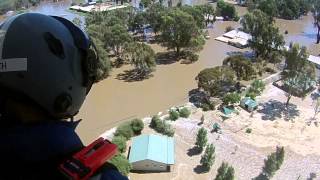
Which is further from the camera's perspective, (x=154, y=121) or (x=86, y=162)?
(x=154, y=121)

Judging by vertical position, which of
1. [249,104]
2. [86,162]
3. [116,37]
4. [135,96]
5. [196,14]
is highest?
[86,162]

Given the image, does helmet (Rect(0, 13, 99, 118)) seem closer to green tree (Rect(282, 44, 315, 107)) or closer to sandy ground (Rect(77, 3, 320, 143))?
sandy ground (Rect(77, 3, 320, 143))

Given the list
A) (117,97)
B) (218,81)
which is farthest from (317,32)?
(117,97)

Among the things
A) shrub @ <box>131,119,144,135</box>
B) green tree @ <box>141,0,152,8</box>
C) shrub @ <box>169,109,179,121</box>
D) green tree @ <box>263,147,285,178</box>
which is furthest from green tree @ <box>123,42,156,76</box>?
green tree @ <box>141,0,152,8</box>

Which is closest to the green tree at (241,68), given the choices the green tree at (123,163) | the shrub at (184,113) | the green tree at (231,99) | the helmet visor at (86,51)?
the green tree at (231,99)

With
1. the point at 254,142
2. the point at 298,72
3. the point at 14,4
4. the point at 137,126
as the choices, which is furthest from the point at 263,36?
the point at 14,4

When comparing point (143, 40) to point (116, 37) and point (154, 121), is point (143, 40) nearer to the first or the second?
point (116, 37)
